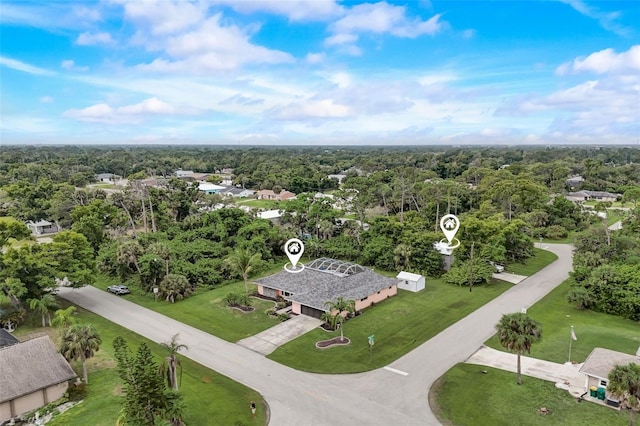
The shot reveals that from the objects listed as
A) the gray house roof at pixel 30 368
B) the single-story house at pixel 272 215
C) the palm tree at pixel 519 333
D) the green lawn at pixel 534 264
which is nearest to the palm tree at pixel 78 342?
the gray house roof at pixel 30 368

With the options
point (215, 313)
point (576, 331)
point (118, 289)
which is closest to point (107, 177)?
point (118, 289)

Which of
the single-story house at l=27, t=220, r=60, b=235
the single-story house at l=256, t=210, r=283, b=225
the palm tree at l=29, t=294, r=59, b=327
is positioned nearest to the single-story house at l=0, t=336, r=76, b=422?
the palm tree at l=29, t=294, r=59, b=327

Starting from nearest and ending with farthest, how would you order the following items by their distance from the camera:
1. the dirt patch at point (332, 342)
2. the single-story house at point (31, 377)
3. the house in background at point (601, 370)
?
the single-story house at point (31, 377)
the house in background at point (601, 370)
the dirt patch at point (332, 342)

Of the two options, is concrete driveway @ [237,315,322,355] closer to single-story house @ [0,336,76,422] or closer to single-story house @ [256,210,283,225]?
single-story house @ [0,336,76,422]

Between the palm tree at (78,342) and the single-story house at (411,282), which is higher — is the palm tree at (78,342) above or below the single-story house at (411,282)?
above

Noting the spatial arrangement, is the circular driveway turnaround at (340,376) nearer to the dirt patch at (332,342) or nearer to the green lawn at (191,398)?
the green lawn at (191,398)
